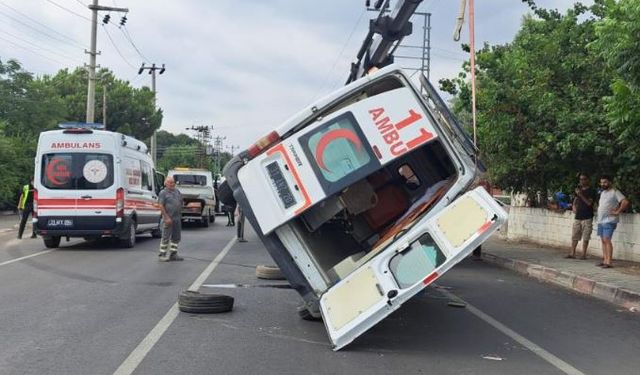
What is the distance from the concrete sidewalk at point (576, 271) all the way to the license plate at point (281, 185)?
5605 mm

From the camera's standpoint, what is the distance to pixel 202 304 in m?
7.71

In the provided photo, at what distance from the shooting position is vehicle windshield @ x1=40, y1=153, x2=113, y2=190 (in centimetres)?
1455

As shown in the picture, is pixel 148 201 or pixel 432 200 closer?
pixel 432 200

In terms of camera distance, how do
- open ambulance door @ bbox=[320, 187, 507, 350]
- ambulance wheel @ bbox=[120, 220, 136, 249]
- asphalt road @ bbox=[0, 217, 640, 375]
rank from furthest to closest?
ambulance wheel @ bbox=[120, 220, 136, 249]
open ambulance door @ bbox=[320, 187, 507, 350]
asphalt road @ bbox=[0, 217, 640, 375]

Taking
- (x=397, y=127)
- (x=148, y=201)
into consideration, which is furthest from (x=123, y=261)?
(x=397, y=127)

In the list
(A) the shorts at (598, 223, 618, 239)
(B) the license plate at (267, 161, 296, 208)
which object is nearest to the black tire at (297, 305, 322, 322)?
(B) the license plate at (267, 161, 296, 208)

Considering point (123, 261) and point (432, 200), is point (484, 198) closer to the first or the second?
point (432, 200)

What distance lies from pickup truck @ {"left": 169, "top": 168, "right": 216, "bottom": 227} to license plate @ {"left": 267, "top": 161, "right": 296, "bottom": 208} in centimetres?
1752

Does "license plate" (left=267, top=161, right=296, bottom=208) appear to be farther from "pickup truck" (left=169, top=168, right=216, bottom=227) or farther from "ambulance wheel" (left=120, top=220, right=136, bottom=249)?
"pickup truck" (left=169, top=168, right=216, bottom=227)

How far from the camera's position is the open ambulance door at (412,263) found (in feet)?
19.1

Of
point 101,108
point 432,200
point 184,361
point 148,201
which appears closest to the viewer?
point 184,361

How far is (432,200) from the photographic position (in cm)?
710

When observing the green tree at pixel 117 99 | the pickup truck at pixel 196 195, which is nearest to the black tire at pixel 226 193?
the pickup truck at pixel 196 195

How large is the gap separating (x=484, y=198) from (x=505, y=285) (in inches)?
217
